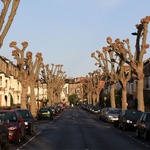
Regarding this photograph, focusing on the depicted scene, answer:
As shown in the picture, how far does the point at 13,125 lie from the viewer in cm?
2122

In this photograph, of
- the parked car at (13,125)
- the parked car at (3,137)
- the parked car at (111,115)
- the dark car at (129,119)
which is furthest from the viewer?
the parked car at (111,115)

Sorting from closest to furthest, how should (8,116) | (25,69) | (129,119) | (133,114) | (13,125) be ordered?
(13,125) < (8,116) < (129,119) < (133,114) < (25,69)

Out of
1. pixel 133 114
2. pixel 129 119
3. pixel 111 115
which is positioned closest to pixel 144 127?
pixel 129 119

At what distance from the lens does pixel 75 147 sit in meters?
19.8

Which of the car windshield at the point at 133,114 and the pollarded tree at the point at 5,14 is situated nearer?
the pollarded tree at the point at 5,14

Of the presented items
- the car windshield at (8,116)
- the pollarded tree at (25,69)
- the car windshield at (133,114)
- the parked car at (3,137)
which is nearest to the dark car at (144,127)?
the car windshield at (8,116)

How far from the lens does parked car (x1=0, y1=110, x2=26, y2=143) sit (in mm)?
20906

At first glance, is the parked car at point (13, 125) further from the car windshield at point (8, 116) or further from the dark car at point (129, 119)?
the dark car at point (129, 119)

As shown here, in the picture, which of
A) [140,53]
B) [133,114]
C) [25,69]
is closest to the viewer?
[133,114]

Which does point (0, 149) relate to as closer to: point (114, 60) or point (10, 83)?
point (114, 60)

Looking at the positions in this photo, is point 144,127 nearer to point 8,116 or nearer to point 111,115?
point 8,116

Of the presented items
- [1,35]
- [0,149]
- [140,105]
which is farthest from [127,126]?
[0,149]

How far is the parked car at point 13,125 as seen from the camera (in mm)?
20906

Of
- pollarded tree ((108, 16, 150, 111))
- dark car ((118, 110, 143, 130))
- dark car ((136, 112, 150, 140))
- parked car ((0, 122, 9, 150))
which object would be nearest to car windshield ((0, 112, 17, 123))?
parked car ((0, 122, 9, 150))
